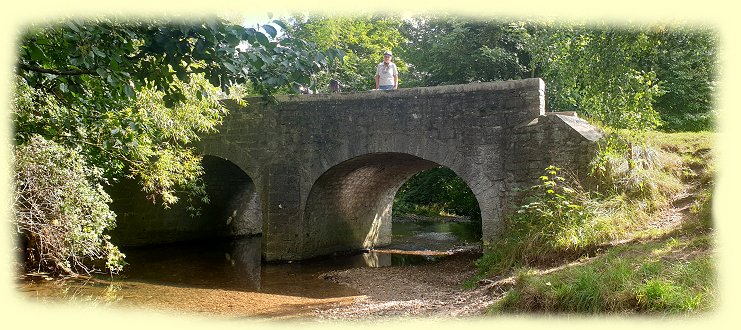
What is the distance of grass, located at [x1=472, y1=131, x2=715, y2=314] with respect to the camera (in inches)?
193

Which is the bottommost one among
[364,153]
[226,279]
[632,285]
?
[226,279]

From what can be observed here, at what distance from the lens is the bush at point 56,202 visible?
7.75 m

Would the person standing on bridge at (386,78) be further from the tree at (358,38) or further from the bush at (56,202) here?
the tree at (358,38)

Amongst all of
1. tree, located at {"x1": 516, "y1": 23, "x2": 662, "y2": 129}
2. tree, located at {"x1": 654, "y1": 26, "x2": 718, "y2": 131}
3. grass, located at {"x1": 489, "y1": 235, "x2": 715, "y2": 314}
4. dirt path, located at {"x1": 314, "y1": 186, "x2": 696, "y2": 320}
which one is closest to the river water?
dirt path, located at {"x1": 314, "y1": 186, "x2": 696, "y2": 320}

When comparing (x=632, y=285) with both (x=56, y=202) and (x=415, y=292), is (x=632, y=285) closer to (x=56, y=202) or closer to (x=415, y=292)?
(x=415, y=292)

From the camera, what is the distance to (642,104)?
770 centimetres

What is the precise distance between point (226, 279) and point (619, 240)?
21.6ft

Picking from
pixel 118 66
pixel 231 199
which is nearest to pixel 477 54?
pixel 231 199

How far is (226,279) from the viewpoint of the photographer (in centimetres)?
1060

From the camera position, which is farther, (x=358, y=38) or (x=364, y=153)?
(x=358, y=38)

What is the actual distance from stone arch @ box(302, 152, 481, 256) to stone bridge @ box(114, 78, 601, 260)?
3 cm

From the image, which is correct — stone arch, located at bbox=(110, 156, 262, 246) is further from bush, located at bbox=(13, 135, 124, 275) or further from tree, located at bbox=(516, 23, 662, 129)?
tree, located at bbox=(516, 23, 662, 129)

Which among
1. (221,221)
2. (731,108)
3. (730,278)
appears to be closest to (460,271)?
(731,108)

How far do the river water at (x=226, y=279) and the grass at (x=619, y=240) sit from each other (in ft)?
9.02
